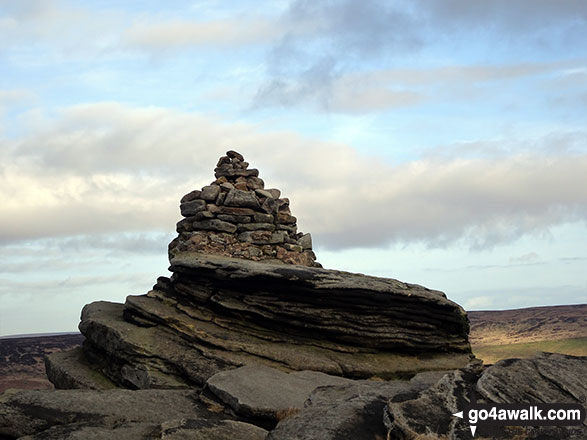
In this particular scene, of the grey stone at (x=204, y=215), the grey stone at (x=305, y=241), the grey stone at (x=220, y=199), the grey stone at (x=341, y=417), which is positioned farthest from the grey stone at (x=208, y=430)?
the grey stone at (x=305, y=241)

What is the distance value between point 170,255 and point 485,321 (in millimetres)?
66357

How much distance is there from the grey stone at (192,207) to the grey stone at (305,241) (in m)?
5.14

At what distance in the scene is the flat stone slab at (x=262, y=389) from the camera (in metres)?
16.1

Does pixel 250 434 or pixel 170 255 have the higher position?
pixel 170 255

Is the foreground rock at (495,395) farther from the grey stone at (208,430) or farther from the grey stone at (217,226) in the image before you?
the grey stone at (217,226)

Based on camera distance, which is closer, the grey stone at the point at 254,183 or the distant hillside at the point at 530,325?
the grey stone at the point at 254,183

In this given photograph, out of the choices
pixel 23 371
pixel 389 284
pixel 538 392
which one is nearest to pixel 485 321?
pixel 23 371

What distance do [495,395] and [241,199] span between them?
1765 cm

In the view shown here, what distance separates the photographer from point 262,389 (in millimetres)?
17375

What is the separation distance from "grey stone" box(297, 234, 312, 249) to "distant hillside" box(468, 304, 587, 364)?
119 feet

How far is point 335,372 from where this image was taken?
2277 cm

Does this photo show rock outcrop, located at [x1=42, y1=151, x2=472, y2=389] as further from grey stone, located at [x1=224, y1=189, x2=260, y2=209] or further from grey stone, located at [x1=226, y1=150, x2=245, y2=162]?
grey stone, located at [x1=226, y1=150, x2=245, y2=162]

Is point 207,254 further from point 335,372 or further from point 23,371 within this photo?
point 23,371

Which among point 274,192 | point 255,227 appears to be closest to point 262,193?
point 274,192
